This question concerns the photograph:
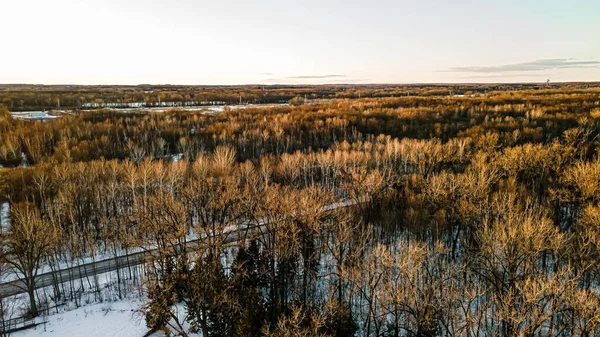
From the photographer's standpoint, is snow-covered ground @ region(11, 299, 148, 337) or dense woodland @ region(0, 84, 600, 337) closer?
dense woodland @ region(0, 84, 600, 337)

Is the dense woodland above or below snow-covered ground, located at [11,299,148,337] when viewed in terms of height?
above

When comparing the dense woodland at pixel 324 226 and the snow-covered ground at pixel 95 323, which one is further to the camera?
the snow-covered ground at pixel 95 323

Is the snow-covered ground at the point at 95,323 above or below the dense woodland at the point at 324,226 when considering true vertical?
below

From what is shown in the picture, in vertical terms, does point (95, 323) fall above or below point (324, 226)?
below

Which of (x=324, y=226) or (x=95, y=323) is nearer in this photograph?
(x=95, y=323)
